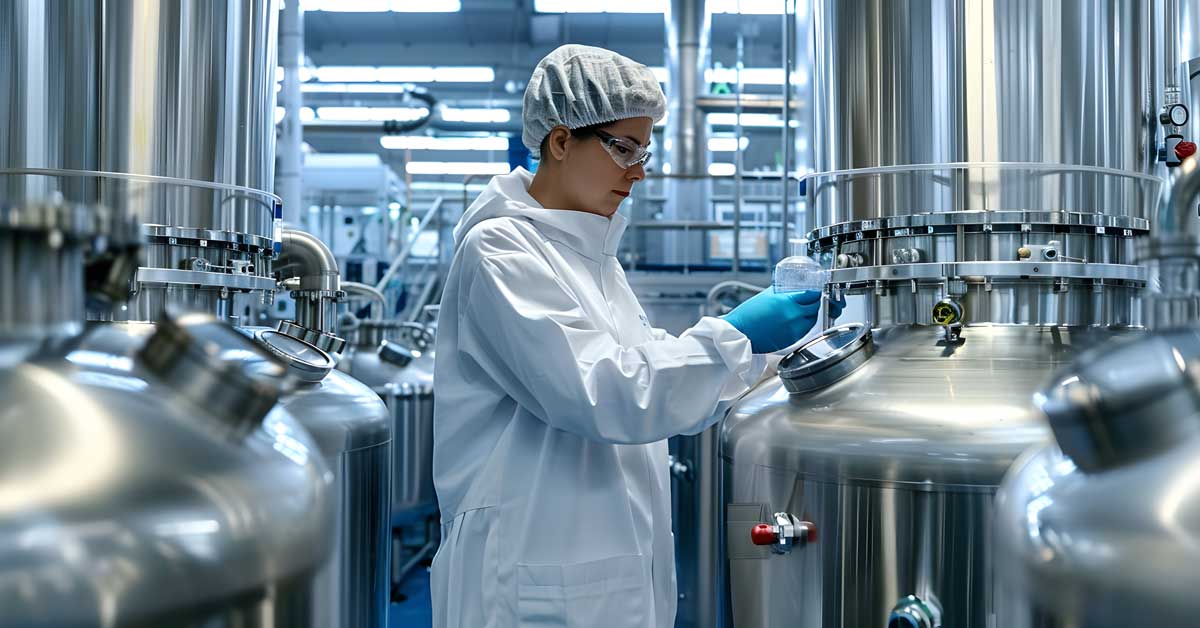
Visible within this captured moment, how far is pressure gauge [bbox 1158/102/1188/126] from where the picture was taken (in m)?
1.39

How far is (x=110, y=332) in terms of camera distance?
2.11 ft

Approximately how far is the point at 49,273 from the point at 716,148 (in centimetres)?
795

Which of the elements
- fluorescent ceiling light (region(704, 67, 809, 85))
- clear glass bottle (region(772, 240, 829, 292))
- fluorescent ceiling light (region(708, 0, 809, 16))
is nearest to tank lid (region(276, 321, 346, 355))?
clear glass bottle (region(772, 240, 829, 292))

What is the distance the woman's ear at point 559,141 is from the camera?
1.41 metres

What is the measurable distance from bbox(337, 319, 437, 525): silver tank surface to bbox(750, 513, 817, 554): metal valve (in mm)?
2507

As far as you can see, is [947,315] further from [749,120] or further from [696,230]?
[749,120]

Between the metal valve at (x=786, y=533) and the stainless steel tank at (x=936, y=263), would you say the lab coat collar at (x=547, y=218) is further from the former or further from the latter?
the metal valve at (x=786, y=533)

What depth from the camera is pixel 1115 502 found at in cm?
57

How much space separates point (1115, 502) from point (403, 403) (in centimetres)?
328

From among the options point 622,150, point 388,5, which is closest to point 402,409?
point 622,150

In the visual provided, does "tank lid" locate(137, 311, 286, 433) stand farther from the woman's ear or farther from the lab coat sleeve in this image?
the woman's ear

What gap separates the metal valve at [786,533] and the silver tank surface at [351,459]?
0.70m

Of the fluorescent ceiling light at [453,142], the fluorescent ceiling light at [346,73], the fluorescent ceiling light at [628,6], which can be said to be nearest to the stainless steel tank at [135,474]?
the fluorescent ceiling light at [628,6]

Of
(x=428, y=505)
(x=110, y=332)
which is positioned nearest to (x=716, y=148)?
(x=428, y=505)
